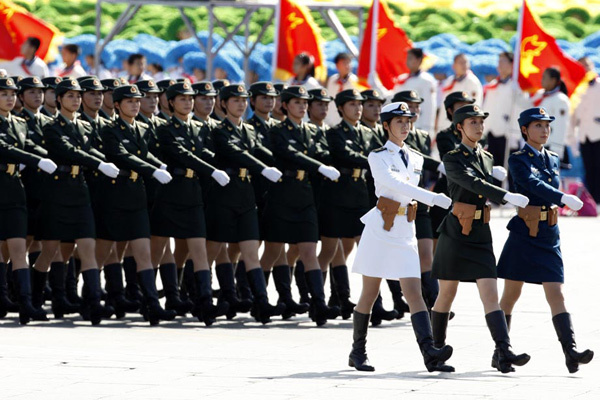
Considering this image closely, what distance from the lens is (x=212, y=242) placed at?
490 inches

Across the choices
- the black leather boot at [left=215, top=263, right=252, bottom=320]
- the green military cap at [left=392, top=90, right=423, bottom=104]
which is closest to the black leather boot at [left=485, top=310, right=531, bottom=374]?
the black leather boot at [left=215, top=263, right=252, bottom=320]

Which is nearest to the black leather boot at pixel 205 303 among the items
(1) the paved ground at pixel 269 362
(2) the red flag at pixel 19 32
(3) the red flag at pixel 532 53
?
(1) the paved ground at pixel 269 362

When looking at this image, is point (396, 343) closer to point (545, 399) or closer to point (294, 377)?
point (294, 377)

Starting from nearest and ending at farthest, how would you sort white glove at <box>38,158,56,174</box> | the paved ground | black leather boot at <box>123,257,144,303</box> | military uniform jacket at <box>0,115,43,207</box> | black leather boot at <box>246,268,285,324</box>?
the paved ground → white glove at <box>38,158,56,174</box> → military uniform jacket at <box>0,115,43,207</box> → black leather boot at <box>246,268,285,324</box> → black leather boot at <box>123,257,144,303</box>

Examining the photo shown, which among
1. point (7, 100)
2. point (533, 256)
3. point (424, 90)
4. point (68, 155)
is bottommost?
point (533, 256)

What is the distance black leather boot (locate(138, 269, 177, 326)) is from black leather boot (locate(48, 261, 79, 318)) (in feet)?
2.10

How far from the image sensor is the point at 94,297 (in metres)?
12.0

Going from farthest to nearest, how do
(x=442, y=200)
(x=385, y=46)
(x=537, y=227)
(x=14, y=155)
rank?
(x=385, y=46) → (x=14, y=155) → (x=537, y=227) → (x=442, y=200)

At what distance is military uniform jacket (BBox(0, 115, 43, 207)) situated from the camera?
38.4 ft

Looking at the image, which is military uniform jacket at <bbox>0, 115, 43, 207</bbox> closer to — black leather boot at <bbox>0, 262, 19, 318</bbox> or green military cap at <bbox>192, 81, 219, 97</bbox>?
black leather boot at <bbox>0, 262, 19, 318</bbox>

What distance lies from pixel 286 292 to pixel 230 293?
1.42ft

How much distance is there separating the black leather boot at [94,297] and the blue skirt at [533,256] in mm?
3231

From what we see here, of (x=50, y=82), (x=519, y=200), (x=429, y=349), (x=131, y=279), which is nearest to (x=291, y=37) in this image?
(x=50, y=82)

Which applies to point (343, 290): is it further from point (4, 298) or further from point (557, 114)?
point (557, 114)
